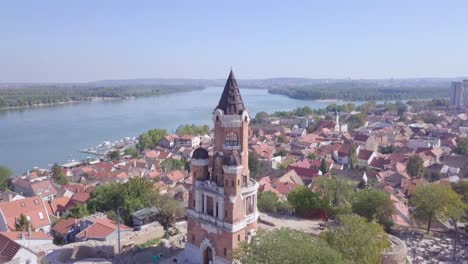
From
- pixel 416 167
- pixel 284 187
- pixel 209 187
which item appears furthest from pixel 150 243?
pixel 416 167

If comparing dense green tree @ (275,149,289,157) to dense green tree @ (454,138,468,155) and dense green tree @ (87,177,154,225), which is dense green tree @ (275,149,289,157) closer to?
dense green tree @ (454,138,468,155)

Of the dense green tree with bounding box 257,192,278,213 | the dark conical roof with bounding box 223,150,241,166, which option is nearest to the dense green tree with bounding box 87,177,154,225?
the dense green tree with bounding box 257,192,278,213

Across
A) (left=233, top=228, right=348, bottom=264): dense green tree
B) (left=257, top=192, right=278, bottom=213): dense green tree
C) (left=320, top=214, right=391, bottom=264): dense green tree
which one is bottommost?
(left=257, top=192, right=278, bottom=213): dense green tree

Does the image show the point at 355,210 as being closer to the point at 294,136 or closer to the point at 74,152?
the point at 294,136

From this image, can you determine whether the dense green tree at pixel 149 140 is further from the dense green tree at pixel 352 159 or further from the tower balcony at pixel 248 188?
the tower balcony at pixel 248 188

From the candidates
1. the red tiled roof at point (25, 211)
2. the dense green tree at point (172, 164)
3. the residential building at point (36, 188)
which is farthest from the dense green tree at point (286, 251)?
the dense green tree at point (172, 164)
